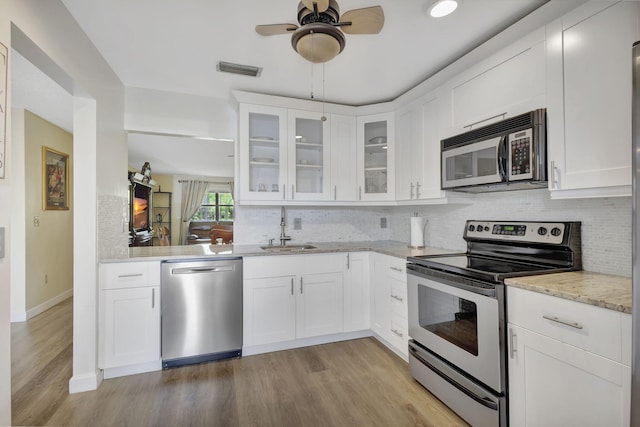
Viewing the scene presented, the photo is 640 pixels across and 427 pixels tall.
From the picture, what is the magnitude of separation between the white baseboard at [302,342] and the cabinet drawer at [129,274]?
0.98 m

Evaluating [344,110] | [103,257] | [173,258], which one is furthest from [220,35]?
[103,257]

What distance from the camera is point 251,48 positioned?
2.14 metres

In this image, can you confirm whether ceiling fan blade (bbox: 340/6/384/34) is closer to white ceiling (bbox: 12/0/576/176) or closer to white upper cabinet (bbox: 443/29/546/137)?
white ceiling (bbox: 12/0/576/176)

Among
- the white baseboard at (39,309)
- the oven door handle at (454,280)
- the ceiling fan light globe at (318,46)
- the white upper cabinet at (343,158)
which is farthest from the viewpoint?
the white baseboard at (39,309)

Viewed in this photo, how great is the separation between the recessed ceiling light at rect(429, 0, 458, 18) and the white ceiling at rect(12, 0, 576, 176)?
0.06 m

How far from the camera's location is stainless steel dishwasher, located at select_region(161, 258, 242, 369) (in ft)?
7.64

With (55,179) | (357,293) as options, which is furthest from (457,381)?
(55,179)

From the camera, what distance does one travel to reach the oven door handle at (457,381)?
1549 mm

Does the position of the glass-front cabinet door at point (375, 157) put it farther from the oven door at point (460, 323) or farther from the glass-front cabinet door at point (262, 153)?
the oven door at point (460, 323)

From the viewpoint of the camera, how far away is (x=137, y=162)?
3.57 m

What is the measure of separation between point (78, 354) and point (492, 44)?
3.54 m

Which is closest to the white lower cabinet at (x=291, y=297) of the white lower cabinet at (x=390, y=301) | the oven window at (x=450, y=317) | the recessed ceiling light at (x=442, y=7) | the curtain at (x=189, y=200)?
the white lower cabinet at (x=390, y=301)

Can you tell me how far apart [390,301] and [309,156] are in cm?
164

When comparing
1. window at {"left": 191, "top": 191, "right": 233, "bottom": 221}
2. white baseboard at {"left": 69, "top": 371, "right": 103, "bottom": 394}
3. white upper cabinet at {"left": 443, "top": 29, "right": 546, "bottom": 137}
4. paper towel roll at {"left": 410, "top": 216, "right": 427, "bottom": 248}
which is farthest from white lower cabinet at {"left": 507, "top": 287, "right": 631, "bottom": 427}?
window at {"left": 191, "top": 191, "right": 233, "bottom": 221}
